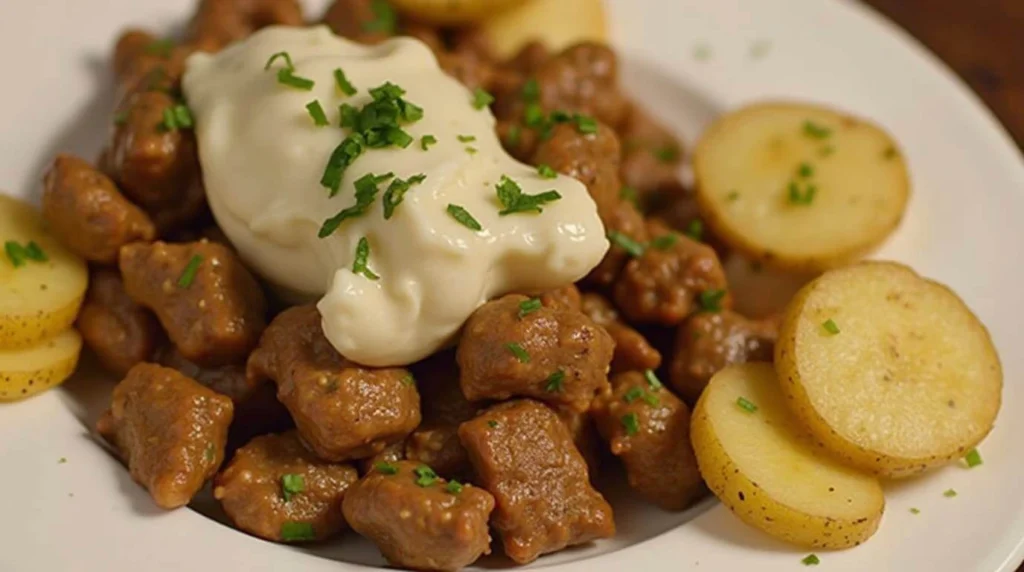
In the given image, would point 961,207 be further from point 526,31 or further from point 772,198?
point 526,31

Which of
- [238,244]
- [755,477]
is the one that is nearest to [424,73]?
[238,244]

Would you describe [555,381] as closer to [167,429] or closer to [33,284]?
[167,429]

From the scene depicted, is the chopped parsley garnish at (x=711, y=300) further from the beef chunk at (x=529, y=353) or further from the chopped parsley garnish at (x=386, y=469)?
the chopped parsley garnish at (x=386, y=469)

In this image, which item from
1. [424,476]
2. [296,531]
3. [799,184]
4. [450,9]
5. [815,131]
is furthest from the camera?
[450,9]

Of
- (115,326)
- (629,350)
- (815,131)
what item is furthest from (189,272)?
(815,131)

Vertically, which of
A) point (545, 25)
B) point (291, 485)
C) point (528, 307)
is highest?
point (545, 25)

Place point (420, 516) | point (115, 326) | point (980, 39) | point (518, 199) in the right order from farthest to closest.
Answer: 1. point (980, 39)
2. point (115, 326)
3. point (518, 199)
4. point (420, 516)

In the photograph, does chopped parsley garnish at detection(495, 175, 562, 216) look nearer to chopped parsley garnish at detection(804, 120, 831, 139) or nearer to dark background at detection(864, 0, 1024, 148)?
chopped parsley garnish at detection(804, 120, 831, 139)
